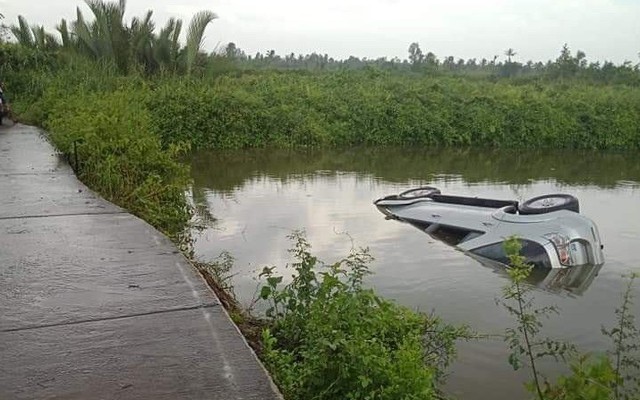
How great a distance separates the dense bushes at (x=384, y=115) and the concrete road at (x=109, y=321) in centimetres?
1155

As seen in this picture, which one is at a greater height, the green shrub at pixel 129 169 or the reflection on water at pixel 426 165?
the green shrub at pixel 129 169

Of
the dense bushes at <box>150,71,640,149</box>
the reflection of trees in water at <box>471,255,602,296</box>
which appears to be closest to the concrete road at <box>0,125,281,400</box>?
the reflection of trees in water at <box>471,255,602,296</box>

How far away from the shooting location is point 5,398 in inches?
82.1

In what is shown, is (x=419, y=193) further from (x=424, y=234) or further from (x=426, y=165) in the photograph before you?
(x=426, y=165)

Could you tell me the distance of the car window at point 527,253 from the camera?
6184 mm

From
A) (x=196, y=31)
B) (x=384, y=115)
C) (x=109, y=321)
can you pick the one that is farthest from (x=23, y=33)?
(x=109, y=321)

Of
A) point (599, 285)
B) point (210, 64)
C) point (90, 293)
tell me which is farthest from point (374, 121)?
point (90, 293)

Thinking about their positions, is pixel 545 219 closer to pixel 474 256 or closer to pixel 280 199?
pixel 474 256

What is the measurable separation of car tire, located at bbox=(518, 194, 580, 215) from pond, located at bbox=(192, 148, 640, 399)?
0.69 meters

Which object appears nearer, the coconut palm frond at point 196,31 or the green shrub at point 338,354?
the green shrub at point 338,354

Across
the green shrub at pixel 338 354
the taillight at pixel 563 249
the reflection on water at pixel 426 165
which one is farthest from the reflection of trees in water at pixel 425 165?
the green shrub at pixel 338 354

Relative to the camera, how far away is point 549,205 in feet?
22.7

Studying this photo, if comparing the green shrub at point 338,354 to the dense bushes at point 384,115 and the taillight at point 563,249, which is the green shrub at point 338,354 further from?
the dense bushes at point 384,115

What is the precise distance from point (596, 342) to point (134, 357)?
142 inches
